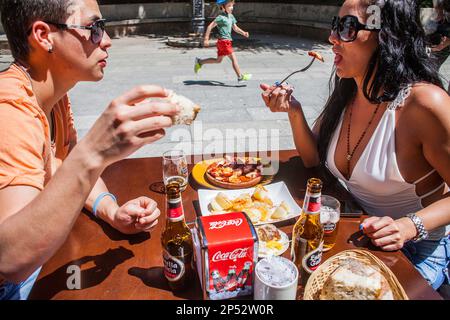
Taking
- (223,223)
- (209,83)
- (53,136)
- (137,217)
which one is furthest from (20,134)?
(209,83)

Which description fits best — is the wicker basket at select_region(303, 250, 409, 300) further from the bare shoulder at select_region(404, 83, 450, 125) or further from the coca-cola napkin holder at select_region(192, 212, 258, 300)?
the bare shoulder at select_region(404, 83, 450, 125)

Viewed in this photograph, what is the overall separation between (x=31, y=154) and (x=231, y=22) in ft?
26.8

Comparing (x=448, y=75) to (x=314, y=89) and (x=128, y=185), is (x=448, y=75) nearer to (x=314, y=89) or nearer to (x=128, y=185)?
(x=314, y=89)

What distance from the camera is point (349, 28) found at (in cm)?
213

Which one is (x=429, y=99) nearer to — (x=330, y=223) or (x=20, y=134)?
(x=330, y=223)

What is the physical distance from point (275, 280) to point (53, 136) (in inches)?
68.5

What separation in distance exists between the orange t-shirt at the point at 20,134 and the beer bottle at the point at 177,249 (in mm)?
588

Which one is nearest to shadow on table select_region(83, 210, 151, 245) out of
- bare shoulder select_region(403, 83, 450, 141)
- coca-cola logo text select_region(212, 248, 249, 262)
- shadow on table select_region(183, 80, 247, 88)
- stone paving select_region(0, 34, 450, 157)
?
coca-cola logo text select_region(212, 248, 249, 262)

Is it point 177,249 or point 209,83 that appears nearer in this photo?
point 177,249

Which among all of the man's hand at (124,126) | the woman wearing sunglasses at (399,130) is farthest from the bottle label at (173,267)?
the woman wearing sunglasses at (399,130)

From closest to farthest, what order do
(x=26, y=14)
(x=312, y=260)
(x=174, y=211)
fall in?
(x=174, y=211)
(x=312, y=260)
(x=26, y=14)

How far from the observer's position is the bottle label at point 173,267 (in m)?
1.34

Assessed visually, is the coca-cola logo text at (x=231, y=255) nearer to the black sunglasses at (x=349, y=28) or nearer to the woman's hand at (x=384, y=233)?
the woman's hand at (x=384, y=233)
